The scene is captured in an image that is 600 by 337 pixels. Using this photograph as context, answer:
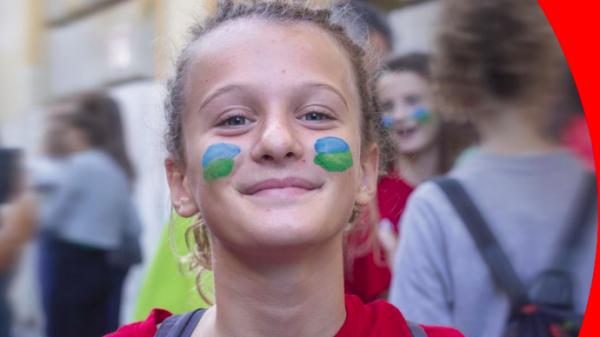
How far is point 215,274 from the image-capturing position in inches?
64.5

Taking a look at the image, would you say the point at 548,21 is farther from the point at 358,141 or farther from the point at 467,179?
the point at 358,141

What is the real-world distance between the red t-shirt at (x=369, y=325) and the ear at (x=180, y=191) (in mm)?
312

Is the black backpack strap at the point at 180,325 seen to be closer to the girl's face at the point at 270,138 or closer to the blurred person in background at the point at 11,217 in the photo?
the girl's face at the point at 270,138

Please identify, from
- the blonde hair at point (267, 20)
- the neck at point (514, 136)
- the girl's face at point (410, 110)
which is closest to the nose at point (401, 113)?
the girl's face at point (410, 110)

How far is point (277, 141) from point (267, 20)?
0.38 meters

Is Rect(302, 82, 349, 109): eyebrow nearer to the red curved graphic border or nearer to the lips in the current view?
the lips

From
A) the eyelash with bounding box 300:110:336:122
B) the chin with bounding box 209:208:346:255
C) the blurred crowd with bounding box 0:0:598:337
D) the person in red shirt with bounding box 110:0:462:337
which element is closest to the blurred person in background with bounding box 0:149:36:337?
the blurred crowd with bounding box 0:0:598:337

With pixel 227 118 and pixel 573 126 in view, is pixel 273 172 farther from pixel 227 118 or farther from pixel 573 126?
pixel 573 126

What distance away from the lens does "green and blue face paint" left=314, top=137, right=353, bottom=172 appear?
1.49 metres

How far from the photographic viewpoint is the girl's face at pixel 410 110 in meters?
2.71

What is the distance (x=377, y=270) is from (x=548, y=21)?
1.07 m

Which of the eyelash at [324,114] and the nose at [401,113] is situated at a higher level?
the nose at [401,113]

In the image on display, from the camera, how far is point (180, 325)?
5.51 ft

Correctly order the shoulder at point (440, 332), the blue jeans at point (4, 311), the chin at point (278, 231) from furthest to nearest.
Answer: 1. the blue jeans at point (4, 311)
2. the shoulder at point (440, 332)
3. the chin at point (278, 231)
